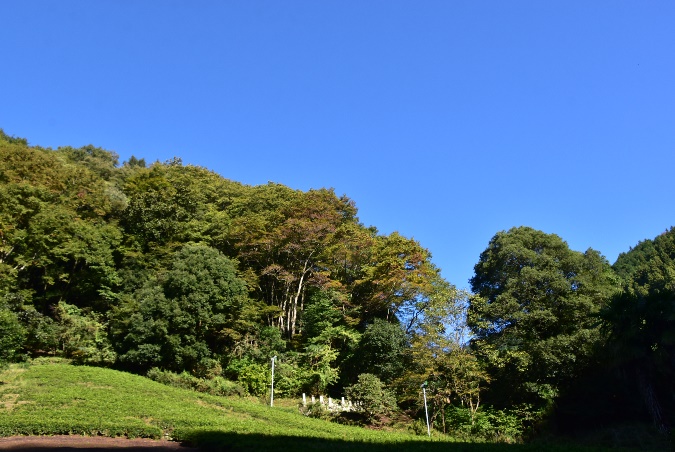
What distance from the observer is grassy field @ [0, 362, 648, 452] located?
11.0 meters

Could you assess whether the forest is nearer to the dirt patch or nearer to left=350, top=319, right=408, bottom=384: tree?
left=350, top=319, right=408, bottom=384: tree

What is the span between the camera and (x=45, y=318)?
24.8 meters

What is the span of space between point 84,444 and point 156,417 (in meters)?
3.34

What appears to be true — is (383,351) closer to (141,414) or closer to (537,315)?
(537,315)

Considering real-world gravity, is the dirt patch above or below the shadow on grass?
below

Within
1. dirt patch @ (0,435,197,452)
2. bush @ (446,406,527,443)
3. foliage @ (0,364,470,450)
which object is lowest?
bush @ (446,406,527,443)

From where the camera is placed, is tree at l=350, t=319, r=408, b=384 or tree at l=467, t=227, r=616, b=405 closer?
tree at l=467, t=227, r=616, b=405

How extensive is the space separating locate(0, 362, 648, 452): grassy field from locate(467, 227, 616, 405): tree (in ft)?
21.5

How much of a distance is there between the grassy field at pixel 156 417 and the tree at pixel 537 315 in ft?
21.5

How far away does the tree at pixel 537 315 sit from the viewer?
21125 mm

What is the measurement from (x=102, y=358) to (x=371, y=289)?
52.2 feet

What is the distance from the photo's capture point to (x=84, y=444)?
12.2m

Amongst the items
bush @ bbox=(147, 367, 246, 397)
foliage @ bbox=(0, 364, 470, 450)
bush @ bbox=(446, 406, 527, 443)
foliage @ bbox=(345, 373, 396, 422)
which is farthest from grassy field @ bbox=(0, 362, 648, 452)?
bush @ bbox=(446, 406, 527, 443)

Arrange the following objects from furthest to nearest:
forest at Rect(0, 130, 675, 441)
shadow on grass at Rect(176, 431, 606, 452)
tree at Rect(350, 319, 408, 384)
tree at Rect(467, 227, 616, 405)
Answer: tree at Rect(350, 319, 408, 384), tree at Rect(467, 227, 616, 405), forest at Rect(0, 130, 675, 441), shadow on grass at Rect(176, 431, 606, 452)
